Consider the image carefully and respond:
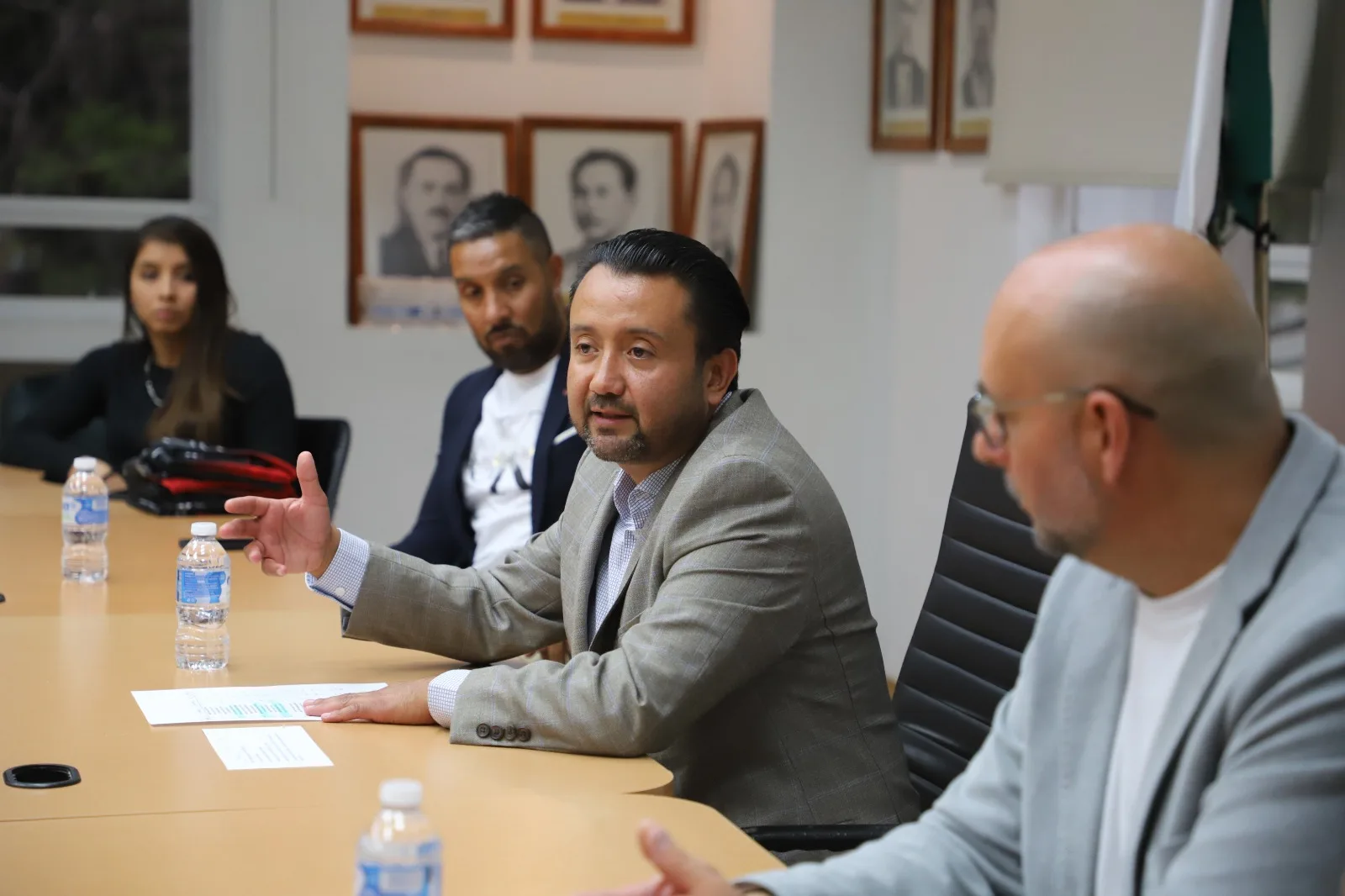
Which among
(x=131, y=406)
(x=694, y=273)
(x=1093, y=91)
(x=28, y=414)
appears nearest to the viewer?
(x=694, y=273)

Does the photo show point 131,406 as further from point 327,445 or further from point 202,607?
point 202,607

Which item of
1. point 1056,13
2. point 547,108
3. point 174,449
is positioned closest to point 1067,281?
point 174,449

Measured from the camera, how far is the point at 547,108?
5.98 metres

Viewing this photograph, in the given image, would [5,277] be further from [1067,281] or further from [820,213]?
[1067,281]

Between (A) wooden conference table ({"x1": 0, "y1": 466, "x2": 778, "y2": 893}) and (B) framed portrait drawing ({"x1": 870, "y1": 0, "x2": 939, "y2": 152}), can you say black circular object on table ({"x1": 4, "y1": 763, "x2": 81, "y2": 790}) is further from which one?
(B) framed portrait drawing ({"x1": 870, "y1": 0, "x2": 939, "y2": 152})

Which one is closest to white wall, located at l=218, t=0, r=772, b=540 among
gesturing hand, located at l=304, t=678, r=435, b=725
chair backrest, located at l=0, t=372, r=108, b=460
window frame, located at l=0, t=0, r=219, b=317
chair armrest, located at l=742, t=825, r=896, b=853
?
window frame, located at l=0, t=0, r=219, b=317

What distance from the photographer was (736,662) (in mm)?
2102

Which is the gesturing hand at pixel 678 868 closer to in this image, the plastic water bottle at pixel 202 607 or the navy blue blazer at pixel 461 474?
the plastic water bottle at pixel 202 607

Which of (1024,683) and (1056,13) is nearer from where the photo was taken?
(1024,683)

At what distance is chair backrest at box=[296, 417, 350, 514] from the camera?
4090mm

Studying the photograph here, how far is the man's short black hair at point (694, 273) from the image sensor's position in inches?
92.9

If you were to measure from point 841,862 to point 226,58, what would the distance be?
4543mm

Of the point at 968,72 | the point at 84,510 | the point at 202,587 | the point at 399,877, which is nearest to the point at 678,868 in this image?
the point at 399,877

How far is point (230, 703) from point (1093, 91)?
9.50ft
